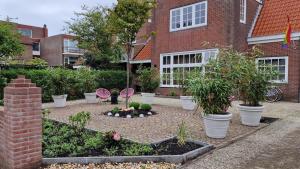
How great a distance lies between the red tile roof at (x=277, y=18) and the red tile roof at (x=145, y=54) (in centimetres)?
845

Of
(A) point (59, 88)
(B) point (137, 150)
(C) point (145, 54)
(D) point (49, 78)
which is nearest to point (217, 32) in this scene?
(C) point (145, 54)

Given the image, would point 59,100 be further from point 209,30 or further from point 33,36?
point 33,36

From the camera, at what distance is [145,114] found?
10.3 m

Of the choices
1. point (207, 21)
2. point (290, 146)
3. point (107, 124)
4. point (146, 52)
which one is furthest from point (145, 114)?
point (146, 52)

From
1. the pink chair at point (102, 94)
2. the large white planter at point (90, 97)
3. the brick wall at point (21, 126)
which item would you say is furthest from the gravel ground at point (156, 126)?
the large white planter at point (90, 97)

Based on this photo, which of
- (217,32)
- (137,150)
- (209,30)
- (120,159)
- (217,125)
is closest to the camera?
(120,159)

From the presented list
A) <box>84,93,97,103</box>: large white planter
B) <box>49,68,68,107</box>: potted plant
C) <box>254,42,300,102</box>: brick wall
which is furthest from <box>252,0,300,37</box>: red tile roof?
<box>49,68,68,107</box>: potted plant

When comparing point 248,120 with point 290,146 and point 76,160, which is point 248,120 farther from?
point 76,160

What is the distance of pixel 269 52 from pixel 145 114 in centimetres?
891

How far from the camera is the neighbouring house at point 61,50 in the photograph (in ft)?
141

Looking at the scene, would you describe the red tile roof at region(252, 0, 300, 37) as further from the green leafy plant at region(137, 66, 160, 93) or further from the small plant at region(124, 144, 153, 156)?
the small plant at region(124, 144, 153, 156)

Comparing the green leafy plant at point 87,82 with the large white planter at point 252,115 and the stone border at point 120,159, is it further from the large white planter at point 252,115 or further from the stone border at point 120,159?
the stone border at point 120,159

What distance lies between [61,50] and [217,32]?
1283 inches

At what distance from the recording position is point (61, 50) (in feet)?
141
